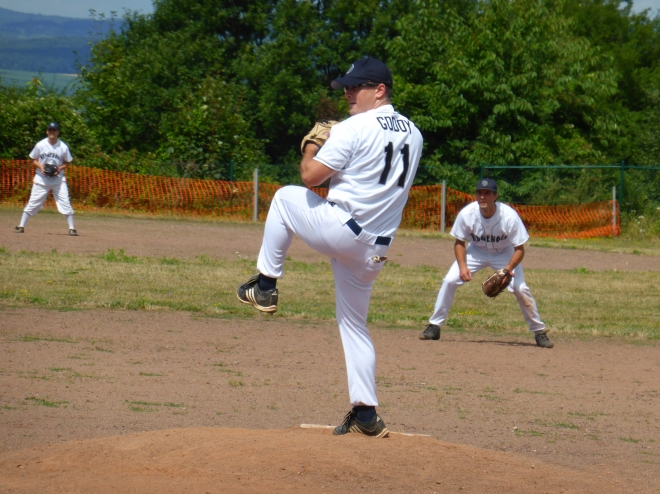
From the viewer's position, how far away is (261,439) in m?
4.92

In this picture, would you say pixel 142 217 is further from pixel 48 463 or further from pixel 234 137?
pixel 48 463

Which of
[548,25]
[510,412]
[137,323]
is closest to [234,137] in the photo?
[548,25]

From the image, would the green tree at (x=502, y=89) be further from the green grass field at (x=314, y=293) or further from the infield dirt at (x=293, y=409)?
the infield dirt at (x=293, y=409)

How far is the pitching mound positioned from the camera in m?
4.32

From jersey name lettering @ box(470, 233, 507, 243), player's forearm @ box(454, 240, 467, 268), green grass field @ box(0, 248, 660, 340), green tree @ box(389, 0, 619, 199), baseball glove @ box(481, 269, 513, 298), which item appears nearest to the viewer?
baseball glove @ box(481, 269, 513, 298)

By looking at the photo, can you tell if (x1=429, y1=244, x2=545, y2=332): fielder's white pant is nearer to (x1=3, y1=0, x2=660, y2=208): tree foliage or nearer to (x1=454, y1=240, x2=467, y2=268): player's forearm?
(x1=454, y1=240, x2=467, y2=268): player's forearm

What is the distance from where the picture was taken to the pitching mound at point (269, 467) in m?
4.32

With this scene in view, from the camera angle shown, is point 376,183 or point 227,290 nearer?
point 376,183

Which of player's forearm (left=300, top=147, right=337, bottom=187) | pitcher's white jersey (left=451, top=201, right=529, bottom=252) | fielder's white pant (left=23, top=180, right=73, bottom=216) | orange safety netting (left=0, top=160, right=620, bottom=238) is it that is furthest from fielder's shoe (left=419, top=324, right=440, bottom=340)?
orange safety netting (left=0, top=160, right=620, bottom=238)

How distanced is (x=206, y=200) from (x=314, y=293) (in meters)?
14.1

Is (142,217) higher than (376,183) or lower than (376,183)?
lower

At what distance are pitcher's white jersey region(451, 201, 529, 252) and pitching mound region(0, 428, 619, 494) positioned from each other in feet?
16.4

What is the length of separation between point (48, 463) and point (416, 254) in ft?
48.7

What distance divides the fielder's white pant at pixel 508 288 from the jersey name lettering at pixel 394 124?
5202 mm
